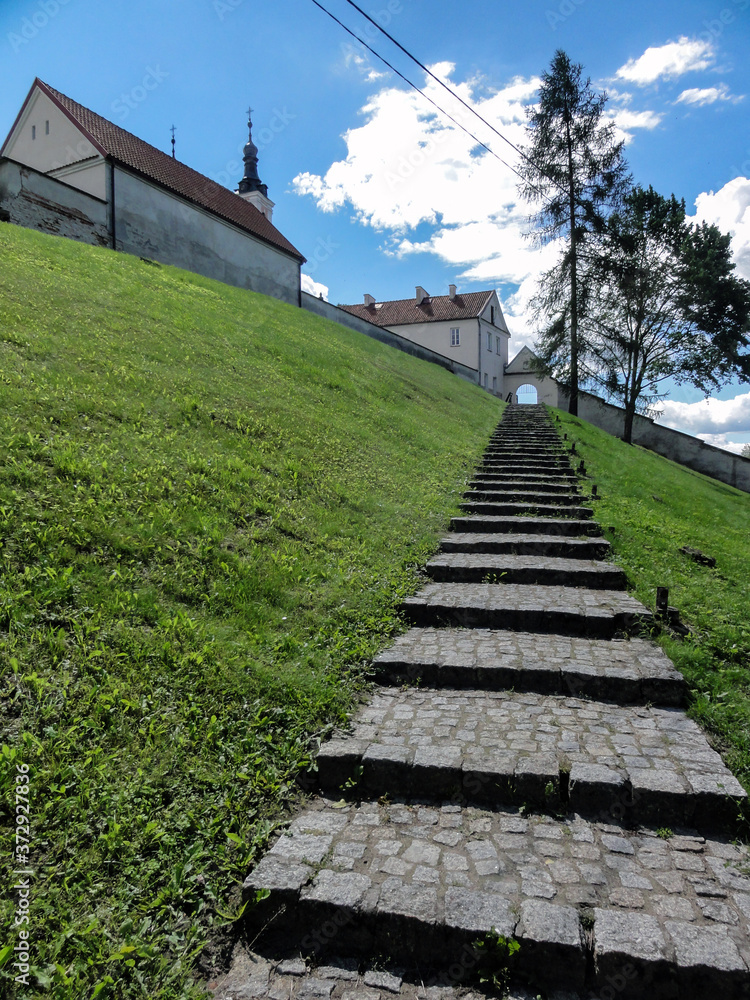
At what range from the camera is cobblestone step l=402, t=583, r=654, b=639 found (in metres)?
4.98

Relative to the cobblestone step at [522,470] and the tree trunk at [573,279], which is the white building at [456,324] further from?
the cobblestone step at [522,470]

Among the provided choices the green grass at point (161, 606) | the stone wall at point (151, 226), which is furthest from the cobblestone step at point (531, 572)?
the stone wall at point (151, 226)

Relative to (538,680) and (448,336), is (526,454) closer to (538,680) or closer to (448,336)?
(538,680)

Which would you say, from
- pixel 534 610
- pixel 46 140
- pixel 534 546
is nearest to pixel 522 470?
pixel 534 546

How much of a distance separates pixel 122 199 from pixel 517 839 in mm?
21474

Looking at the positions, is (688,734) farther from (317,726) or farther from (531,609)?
(317,726)

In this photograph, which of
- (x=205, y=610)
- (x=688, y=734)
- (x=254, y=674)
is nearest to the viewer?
(x=688, y=734)

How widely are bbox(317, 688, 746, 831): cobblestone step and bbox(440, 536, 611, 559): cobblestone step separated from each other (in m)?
3.03

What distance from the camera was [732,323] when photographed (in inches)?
1056

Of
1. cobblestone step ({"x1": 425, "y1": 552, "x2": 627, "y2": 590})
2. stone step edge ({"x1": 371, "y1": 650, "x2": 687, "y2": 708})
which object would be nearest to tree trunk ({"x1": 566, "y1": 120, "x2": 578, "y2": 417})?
cobblestone step ({"x1": 425, "y1": 552, "x2": 627, "y2": 590})

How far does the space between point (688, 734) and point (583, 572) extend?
2502mm

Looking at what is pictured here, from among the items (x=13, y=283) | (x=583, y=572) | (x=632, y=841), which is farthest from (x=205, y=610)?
(x=13, y=283)

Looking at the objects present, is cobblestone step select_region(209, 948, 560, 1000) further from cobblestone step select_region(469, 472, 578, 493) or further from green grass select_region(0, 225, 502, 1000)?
cobblestone step select_region(469, 472, 578, 493)

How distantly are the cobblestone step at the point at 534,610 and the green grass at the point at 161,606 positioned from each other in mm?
398
